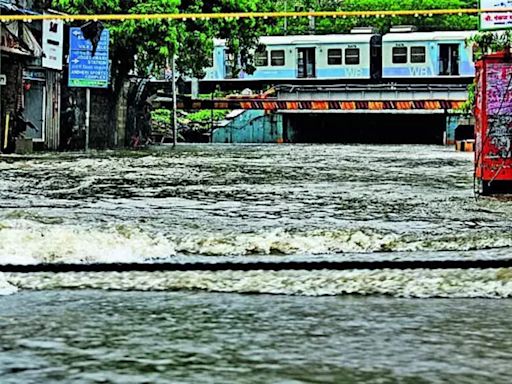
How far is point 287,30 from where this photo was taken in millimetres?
51094

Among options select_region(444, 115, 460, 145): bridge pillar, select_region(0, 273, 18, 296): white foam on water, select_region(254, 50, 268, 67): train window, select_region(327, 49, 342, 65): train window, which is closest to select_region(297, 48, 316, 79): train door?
select_region(327, 49, 342, 65): train window

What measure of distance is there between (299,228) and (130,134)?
24.8 m

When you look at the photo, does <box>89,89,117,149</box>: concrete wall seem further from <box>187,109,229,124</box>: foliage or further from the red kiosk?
the red kiosk

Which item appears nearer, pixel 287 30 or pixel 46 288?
pixel 46 288

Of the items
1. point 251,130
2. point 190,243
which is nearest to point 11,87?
point 190,243

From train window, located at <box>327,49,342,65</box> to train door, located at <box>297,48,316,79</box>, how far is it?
2.32 feet

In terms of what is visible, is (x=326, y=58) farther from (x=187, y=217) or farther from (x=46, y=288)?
(x=46, y=288)

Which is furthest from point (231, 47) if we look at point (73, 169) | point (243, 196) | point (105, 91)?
point (243, 196)

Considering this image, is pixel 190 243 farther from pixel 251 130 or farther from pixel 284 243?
pixel 251 130

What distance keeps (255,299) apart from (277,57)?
116 feet

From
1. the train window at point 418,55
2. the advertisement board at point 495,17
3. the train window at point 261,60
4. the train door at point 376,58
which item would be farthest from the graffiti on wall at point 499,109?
the train window at point 261,60

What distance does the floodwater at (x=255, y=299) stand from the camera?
3.11m

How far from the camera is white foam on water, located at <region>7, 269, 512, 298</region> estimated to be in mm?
4504

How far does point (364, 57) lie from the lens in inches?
1517
